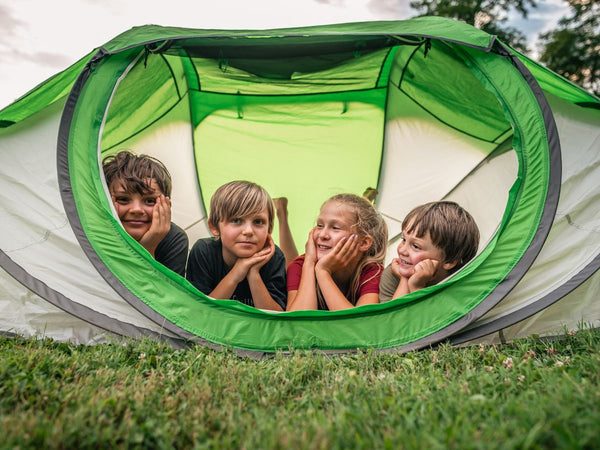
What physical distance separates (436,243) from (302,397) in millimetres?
1103

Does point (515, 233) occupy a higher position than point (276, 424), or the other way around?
point (515, 233)

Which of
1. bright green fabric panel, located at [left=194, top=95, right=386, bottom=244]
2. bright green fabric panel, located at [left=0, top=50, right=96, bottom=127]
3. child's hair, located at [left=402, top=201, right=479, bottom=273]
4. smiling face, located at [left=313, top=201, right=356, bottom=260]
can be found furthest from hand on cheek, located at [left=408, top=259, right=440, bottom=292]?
bright green fabric panel, located at [left=0, top=50, right=96, bottom=127]

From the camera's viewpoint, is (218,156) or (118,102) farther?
(218,156)

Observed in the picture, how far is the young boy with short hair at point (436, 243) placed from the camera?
209 cm

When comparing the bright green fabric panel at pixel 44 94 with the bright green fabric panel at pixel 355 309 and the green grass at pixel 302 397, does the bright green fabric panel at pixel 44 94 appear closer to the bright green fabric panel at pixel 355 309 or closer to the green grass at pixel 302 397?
the bright green fabric panel at pixel 355 309

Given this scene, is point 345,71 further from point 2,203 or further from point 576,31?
point 576,31

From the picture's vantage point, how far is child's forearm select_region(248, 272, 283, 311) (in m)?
2.14

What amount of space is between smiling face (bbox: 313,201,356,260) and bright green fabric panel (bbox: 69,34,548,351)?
0.53m

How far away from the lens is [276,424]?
1.10 m

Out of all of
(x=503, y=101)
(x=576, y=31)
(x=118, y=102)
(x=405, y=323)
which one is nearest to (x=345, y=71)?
(x=503, y=101)

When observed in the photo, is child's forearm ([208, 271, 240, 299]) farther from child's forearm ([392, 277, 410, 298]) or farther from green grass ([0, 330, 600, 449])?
child's forearm ([392, 277, 410, 298])

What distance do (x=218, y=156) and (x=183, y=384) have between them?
2071mm

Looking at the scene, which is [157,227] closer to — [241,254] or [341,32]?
[241,254]

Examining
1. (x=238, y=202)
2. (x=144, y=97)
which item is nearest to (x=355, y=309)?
(x=238, y=202)
